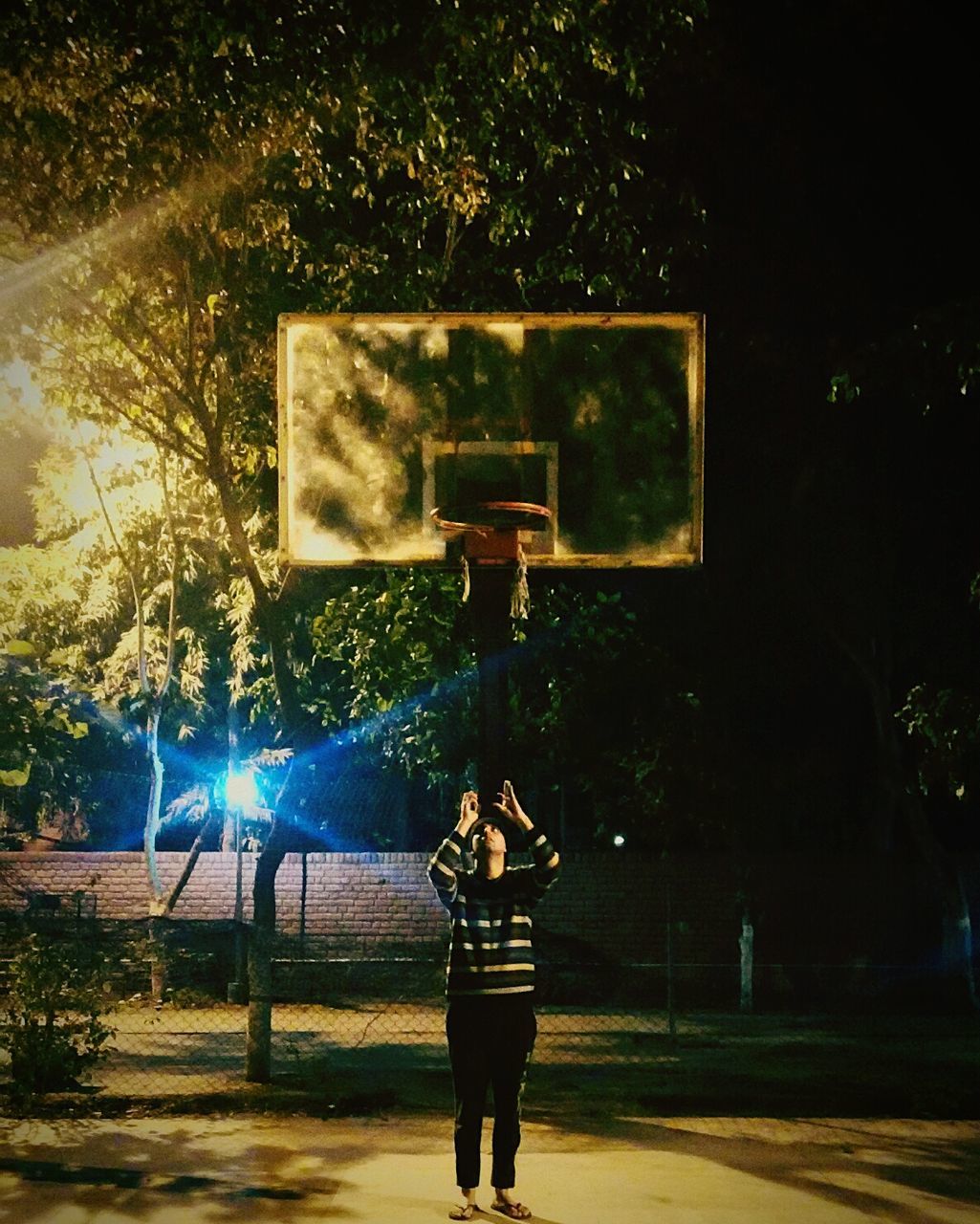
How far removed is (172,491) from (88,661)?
7.82 meters

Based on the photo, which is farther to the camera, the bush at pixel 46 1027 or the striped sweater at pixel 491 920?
the bush at pixel 46 1027

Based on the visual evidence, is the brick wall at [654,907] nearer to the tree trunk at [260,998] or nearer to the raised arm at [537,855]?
the tree trunk at [260,998]

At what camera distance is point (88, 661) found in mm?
21219

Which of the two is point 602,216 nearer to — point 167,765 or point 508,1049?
point 508,1049

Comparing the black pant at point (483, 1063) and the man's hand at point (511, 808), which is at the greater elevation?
the man's hand at point (511, 808)

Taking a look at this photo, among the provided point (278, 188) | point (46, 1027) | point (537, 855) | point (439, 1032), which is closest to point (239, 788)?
point (439, 1032)

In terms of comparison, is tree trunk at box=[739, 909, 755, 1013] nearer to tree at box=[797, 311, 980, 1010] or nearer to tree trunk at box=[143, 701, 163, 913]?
tree at box=[797, 311, 980, 1010]

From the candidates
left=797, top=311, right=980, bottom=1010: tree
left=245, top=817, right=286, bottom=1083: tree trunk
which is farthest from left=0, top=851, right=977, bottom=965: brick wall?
left=245, top=817, right=286, bottom=1083: tree trunk

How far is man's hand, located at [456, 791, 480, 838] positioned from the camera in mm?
6590

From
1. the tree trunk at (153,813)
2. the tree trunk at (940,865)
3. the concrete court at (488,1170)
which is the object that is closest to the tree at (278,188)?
the concrete court at (488,1170)

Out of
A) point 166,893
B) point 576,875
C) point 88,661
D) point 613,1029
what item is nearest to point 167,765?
point 88,661

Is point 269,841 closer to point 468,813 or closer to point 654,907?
point 468,813

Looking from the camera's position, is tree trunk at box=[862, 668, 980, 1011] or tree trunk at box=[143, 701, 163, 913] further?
tree trunk at box=[143, 701, 163, 913]

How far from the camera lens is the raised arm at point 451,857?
6.46 m
